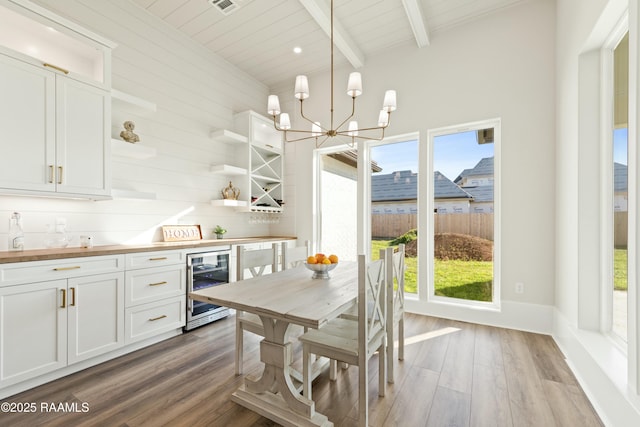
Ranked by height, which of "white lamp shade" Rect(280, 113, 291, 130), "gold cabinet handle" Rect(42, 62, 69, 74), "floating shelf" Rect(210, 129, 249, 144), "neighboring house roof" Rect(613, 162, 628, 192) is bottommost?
"neighboring house roof" Rect(613, 162, 628, 192)

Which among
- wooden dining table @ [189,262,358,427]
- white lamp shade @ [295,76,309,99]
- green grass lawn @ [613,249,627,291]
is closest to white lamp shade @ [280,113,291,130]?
white lamp shade @ [295,76,309,99]

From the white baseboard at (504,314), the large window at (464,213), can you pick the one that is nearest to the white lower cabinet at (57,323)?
the white baseboard at (504,314)

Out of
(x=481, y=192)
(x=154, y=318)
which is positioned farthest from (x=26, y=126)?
(x=481, y=192)

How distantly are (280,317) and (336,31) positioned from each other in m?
3.17

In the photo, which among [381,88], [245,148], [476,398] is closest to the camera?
[476,398]

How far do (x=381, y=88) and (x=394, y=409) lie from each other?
3523mm

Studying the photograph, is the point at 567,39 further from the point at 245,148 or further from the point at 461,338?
the point at 245,148

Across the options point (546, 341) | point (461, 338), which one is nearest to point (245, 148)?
point (461, 338)

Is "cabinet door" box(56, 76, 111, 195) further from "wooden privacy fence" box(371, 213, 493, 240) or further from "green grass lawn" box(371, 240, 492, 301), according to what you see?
"wooden privacy fence" box(371, 213, 493, 240)

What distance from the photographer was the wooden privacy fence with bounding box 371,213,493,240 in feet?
10.7

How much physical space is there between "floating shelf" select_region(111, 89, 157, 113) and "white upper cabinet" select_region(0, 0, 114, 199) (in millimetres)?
88

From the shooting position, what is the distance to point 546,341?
264 cm

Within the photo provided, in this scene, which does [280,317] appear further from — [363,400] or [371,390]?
[371,390]

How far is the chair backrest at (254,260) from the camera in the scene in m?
2.07
